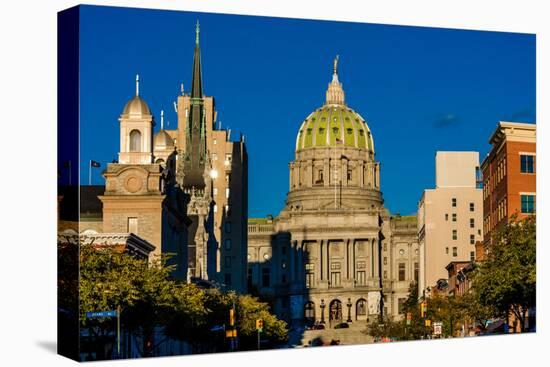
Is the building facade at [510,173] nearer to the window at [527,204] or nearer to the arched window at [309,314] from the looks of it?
the window at [527,204]

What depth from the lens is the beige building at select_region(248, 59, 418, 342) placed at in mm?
113188

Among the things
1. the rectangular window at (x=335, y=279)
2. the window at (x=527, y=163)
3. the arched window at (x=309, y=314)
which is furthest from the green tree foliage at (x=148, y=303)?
the rectangular window at (x=335, y=279)

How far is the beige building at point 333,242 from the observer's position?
11319 centimetres

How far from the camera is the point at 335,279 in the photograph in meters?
129

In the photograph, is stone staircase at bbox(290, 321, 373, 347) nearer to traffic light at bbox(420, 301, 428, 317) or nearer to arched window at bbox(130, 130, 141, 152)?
traffic light at bbox(420, 301, 428, 317)

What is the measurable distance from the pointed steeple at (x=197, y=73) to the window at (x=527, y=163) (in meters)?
22.2

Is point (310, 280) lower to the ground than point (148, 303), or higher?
lower

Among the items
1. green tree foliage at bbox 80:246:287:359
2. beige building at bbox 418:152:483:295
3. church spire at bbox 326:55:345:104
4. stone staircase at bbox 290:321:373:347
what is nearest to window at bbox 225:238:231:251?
stone staircase at bbox 290:321:373:347

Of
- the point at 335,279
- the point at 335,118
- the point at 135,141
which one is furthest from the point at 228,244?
the point at 135,141

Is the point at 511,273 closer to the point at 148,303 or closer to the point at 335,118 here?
the point at 148,303

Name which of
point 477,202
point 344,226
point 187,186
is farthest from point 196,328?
point 344,226

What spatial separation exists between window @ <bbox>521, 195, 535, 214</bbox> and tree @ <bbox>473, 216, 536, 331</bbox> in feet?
7.99

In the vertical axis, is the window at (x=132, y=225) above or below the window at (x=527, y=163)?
below

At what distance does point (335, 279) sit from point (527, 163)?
4357 centimetres
